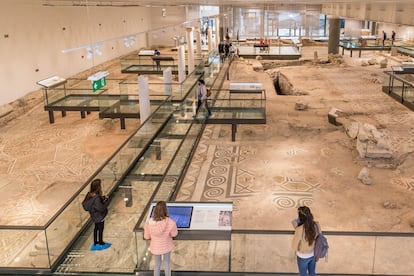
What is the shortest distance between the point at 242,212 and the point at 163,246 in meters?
4.79

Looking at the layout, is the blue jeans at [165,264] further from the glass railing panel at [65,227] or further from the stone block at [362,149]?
the stone block at [362,149]

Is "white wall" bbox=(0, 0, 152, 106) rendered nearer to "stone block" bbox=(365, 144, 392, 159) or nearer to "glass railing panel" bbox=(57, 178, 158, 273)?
"glass railing panel" bbox=(57, 178, 158, 273)

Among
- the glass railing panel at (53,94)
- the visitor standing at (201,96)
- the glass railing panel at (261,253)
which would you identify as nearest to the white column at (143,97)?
the visitor standing at (201,96)

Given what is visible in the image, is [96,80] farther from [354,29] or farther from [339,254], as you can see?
[354,29]

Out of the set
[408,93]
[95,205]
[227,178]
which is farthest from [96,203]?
[408,93]

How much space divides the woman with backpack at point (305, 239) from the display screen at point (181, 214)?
1514 millimetres

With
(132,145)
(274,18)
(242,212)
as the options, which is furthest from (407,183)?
(274,18)

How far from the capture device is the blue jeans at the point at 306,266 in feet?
18.1

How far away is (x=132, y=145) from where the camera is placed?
36.6ft

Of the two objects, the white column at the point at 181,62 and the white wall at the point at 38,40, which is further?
the white column at the point at 181,62

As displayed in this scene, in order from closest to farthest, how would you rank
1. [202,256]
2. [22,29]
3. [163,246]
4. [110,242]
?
[163,246] → [202,256] → [110,242] → [22,29]

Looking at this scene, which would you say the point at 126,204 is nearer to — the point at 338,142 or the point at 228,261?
the point at 228,261

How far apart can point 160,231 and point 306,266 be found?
6.24ft

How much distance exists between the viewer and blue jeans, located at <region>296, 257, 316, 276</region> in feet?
18.1
